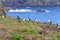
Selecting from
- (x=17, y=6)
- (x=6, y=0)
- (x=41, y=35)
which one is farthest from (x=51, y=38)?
(x=17, y=6)

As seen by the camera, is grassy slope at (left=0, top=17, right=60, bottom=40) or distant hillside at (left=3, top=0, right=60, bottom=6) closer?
grassy slope at (left=0, top=17, right=60, bottom=40)

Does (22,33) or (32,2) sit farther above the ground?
(22,33)

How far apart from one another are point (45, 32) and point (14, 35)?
8.51ft

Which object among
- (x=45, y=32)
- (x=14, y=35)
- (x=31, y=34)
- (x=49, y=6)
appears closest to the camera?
(x=14, y=35)

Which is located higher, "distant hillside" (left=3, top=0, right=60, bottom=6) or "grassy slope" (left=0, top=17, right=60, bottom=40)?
"grassy slope" (left=0, top=17, right=60, bottom=40)

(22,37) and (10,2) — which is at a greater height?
(22,37)

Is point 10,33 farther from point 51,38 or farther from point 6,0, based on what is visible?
point 6,0

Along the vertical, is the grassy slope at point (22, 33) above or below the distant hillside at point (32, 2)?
above

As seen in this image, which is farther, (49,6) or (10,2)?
(49,6)

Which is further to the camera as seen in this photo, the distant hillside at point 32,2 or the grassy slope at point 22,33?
the distant hillside at point 32,2

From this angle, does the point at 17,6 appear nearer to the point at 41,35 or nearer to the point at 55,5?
the point at 55,5

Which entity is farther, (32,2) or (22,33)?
(32,2)

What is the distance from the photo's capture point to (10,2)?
8500cm

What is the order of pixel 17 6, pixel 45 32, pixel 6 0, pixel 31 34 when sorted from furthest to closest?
pixel 17 6 → pixel 6 0 → pixel 45 32 → pixel 31 34
